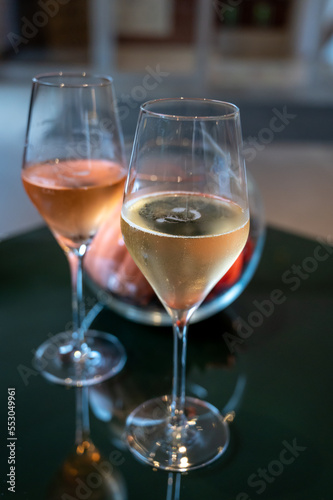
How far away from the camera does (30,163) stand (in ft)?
1.99

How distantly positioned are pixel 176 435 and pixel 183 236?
7.9 inches

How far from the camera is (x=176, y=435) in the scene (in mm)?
531

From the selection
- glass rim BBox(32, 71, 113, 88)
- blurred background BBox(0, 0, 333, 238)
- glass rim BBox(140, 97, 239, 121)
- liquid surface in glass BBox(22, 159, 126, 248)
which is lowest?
blurred background BBox(0, 0, 333, 238)

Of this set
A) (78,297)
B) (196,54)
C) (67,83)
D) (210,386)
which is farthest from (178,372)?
(196,54)

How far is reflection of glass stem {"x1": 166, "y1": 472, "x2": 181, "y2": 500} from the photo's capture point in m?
0.44

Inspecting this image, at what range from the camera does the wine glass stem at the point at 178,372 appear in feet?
1.74

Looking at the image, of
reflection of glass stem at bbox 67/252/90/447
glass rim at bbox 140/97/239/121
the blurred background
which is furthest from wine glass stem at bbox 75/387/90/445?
the blurred background

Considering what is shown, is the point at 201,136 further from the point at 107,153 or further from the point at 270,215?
the point at 270,215

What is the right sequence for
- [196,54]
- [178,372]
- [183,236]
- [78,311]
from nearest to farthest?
[183,236] → [178,372] → [78,311] → [196,54]

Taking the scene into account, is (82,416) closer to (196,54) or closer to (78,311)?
(78,311)

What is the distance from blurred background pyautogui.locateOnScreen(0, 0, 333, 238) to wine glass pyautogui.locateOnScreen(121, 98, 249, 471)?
9.47 ft

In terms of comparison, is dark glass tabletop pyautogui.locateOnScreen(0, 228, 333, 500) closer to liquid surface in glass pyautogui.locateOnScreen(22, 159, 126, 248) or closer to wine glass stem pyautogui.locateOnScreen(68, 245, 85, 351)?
wine glass stem pyautogui.locateOnScreen(68, 245, 85, 351)

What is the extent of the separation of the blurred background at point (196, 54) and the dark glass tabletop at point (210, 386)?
2.65 m

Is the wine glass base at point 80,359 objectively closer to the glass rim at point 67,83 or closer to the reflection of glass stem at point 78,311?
the reflection of glass stem at point 78,311
